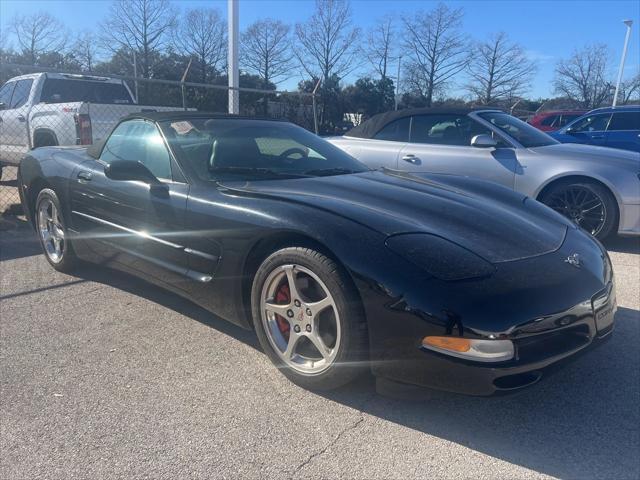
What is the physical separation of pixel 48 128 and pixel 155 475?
7159 millimetres

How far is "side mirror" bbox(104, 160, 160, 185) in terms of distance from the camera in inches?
124

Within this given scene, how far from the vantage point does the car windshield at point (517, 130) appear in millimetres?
5953

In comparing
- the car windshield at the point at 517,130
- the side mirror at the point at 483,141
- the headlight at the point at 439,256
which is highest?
the car windshield at the point at 517,130

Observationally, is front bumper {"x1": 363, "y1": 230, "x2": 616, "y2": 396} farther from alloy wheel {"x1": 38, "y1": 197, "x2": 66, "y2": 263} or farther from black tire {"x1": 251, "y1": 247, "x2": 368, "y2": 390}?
alloy wheel {"x1": 38, "y1": 197, "x2": 66, "y2": 263}

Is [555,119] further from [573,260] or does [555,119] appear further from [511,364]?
[511,364]

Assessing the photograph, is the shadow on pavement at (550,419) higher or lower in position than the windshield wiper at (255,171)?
lower

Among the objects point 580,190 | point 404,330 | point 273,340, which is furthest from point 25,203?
point 580,190

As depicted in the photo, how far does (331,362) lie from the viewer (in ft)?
7.94

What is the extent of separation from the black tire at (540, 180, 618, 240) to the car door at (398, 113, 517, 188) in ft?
1.51

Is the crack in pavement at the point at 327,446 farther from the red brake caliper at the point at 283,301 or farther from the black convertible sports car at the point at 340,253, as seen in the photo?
the red brake caliper at the point at 283,301

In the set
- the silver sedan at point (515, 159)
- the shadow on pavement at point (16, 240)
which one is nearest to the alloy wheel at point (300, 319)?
the shadow on pavement at point (16, 240)

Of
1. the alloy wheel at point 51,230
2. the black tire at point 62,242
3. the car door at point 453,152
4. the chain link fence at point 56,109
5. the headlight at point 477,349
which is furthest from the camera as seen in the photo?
the chain link fence at point 56,109

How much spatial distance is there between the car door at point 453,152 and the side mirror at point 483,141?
156 millimetres

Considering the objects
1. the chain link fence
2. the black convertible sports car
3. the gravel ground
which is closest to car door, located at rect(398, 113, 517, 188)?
the chain link fence
